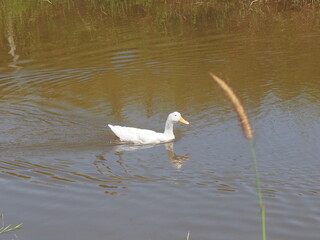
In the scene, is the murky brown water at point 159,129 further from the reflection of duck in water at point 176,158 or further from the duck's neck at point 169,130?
the duck's neck at point 169,130

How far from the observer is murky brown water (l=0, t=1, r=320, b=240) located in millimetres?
6996

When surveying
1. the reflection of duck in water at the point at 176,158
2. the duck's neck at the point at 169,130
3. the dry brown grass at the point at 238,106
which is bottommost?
the reflection of duck in water at the point at 176,158

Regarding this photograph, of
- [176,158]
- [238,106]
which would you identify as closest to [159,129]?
[176,158]

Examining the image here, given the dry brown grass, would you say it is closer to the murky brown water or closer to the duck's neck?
the murky brown water

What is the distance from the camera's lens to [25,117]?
468 inches

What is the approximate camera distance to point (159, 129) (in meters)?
11.5

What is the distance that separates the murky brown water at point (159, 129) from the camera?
23.0 feet

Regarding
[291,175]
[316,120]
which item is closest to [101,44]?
[316,120]

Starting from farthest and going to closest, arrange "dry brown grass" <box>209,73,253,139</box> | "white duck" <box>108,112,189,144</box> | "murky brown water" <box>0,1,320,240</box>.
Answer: "white duck" <box>108,112,189,144</box> → "murky brown water" <box>0,1,320,240</box> → "dry brown grass" <box>209,73,253,139</box>

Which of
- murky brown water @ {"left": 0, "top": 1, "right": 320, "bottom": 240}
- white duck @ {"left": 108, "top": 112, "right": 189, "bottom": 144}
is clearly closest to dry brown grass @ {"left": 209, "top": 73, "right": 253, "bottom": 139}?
murky brown water @ {"left": 0, "top": 1, "right": 320, "bottom": 240}

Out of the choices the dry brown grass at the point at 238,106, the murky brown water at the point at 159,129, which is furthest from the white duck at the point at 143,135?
the dry brown grass at the point at 238,106

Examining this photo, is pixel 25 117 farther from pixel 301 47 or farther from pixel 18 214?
pixel 301 47

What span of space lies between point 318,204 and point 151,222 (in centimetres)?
207

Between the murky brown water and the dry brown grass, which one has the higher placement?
the dry brown grass
